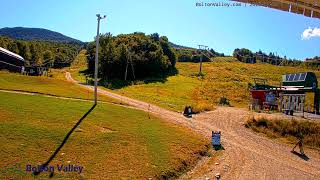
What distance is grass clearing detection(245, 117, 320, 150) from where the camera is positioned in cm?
4056

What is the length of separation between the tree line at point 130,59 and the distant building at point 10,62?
2271 cm

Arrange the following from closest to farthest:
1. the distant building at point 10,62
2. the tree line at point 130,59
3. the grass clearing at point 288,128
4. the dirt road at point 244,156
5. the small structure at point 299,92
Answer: the dirt road at point 244,156, the grass clearing at point 288,128, the small structure at point 299,92, the distant building at point 10,62, the tree line at point 130,59

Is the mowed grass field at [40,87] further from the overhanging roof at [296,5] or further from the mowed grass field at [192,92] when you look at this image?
the overhanging roof at [296,5]

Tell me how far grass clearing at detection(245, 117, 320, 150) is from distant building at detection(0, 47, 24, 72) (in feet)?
140

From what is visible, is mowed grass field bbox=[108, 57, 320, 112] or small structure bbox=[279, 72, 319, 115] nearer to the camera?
small structure bbox=[279, 72, 319, 115]

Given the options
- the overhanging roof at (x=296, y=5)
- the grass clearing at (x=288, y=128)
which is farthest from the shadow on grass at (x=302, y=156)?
the overhanging roof at (x=296, y=5)

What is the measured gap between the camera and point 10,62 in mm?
69250

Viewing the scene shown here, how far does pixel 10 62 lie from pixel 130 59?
28737mm

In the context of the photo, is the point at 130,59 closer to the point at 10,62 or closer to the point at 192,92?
the point at 192,92

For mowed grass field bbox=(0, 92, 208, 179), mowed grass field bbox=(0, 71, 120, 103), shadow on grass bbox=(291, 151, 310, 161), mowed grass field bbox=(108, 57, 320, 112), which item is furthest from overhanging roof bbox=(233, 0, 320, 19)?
A: mowed grass field bbox=(108, 57, 320, 112)

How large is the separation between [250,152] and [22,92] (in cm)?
2334

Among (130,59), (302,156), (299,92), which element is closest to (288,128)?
(302,156)

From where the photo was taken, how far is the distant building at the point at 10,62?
6625cm

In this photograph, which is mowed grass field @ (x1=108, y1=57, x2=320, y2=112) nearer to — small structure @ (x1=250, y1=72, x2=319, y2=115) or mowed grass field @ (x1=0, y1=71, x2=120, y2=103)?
small structure @ (x1=250, y1=72, x2=319, y2=115)
